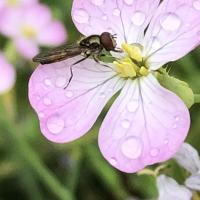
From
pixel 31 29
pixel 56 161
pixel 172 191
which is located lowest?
pixel 56 161

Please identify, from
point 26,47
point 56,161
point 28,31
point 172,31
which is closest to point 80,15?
point 172,31

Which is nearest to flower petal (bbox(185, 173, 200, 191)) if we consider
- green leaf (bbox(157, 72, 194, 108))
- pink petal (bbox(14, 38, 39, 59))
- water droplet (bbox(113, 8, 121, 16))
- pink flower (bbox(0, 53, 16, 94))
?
green leaf (bbox(157, 72, 194, 108))

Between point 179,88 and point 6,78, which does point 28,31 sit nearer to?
point 6,78

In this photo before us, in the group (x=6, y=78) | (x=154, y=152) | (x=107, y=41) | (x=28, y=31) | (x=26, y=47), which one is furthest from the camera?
(x=28, y=31)

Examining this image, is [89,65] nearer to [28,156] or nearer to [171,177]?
[171,177]

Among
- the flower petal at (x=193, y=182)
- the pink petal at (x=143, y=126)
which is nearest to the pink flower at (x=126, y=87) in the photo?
the pink petal at (x=143, y=126)

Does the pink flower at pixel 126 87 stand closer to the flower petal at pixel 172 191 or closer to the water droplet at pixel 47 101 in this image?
the water droplet at pixel 47 101
